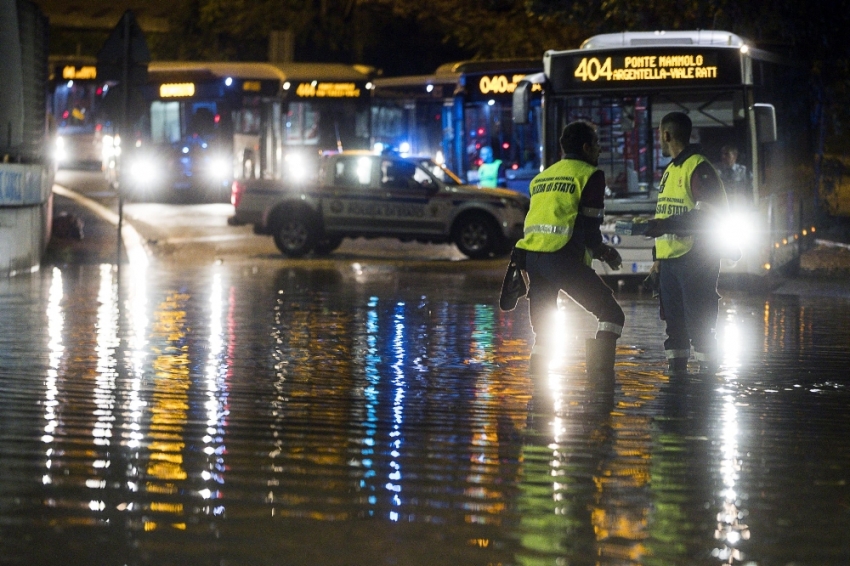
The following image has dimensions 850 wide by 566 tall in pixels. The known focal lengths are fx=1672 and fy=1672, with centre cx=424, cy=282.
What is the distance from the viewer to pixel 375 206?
24938 mm

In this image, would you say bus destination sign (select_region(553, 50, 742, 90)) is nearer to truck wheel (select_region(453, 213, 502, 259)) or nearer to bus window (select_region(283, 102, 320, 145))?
truck wheel (select_region(453, 213, 502, 259))

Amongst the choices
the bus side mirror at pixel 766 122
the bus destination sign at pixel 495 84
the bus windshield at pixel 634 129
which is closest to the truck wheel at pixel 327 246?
the bus windshield at pixel 634 129

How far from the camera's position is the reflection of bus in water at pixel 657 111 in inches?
740

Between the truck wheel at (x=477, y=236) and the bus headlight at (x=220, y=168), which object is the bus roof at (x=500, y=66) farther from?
the truck wheel at (x=477, y=236)

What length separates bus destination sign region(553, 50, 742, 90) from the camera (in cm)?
1903

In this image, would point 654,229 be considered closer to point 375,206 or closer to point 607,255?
point 607,255

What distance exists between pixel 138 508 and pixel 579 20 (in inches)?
899

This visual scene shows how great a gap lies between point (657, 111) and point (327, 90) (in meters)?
19.9

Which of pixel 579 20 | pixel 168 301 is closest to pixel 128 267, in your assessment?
pixel 168 301

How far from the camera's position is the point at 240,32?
1937 inches

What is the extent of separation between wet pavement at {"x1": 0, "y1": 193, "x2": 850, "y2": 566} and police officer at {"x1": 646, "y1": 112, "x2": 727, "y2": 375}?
288 mm

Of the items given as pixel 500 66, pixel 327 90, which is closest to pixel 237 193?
pixel 500 66

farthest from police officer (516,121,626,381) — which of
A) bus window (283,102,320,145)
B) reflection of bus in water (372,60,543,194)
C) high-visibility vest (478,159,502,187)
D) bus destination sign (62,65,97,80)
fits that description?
bus destination sign (62,65,97,80)

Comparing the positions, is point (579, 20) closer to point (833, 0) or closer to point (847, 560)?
point (833, 0)
